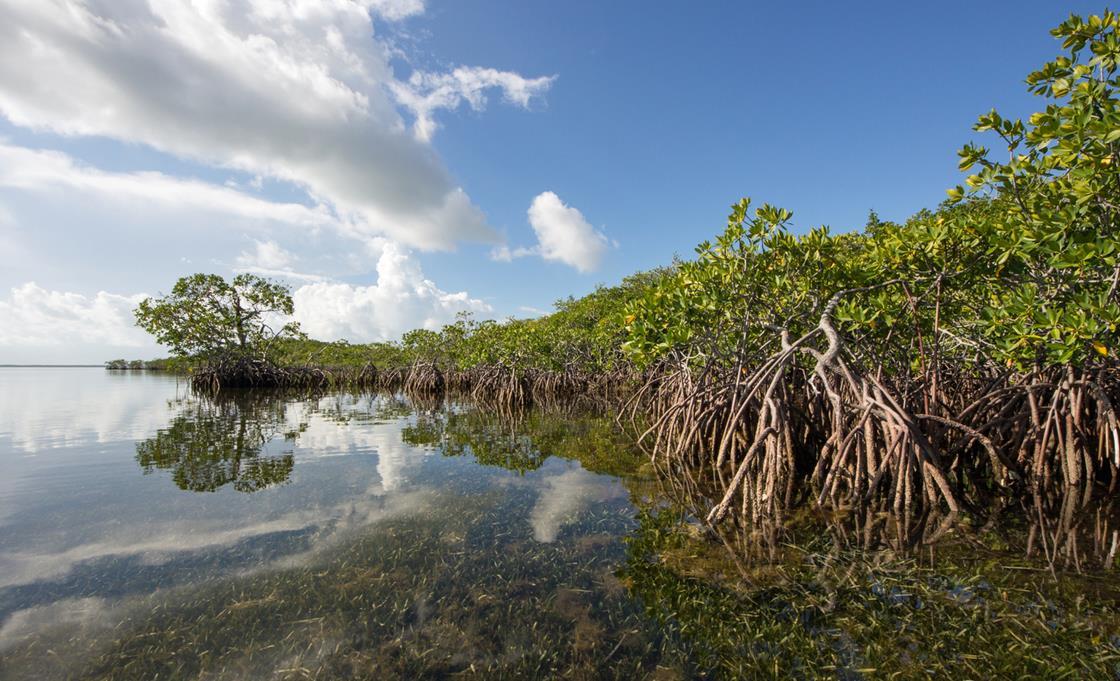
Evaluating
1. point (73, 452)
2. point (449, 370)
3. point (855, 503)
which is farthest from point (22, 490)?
point (449, 370)

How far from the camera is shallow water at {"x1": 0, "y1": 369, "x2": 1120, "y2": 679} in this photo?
2973 mm

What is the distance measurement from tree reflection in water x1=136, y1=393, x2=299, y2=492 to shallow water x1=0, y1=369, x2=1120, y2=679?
0.31 meters

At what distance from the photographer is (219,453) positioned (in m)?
10.0

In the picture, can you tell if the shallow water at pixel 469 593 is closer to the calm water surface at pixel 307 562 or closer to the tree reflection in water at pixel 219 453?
the calm water surface at pixel 307 562

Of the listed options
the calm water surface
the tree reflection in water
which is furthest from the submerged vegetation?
the tree reflection in water

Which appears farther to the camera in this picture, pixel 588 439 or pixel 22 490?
pixel 588 439

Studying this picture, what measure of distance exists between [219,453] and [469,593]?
29.5 ft

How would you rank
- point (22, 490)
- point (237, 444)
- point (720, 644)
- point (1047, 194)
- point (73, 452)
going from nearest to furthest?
point (720, 644) < point (1047, 194) < point (22, 490) < point (73, 452) < point (237, 444)

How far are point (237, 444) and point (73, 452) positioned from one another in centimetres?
298

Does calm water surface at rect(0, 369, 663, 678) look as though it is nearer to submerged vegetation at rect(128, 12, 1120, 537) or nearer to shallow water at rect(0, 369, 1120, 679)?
shallow water at rect(0, 369, 1120, 679)

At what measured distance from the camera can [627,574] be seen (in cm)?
422

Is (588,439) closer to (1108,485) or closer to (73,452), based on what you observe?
(1108,485)

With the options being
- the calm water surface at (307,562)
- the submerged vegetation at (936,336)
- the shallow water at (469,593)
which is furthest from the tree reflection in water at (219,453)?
the submerged vegetation at (936,336)

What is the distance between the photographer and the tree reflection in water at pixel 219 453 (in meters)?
7.73
